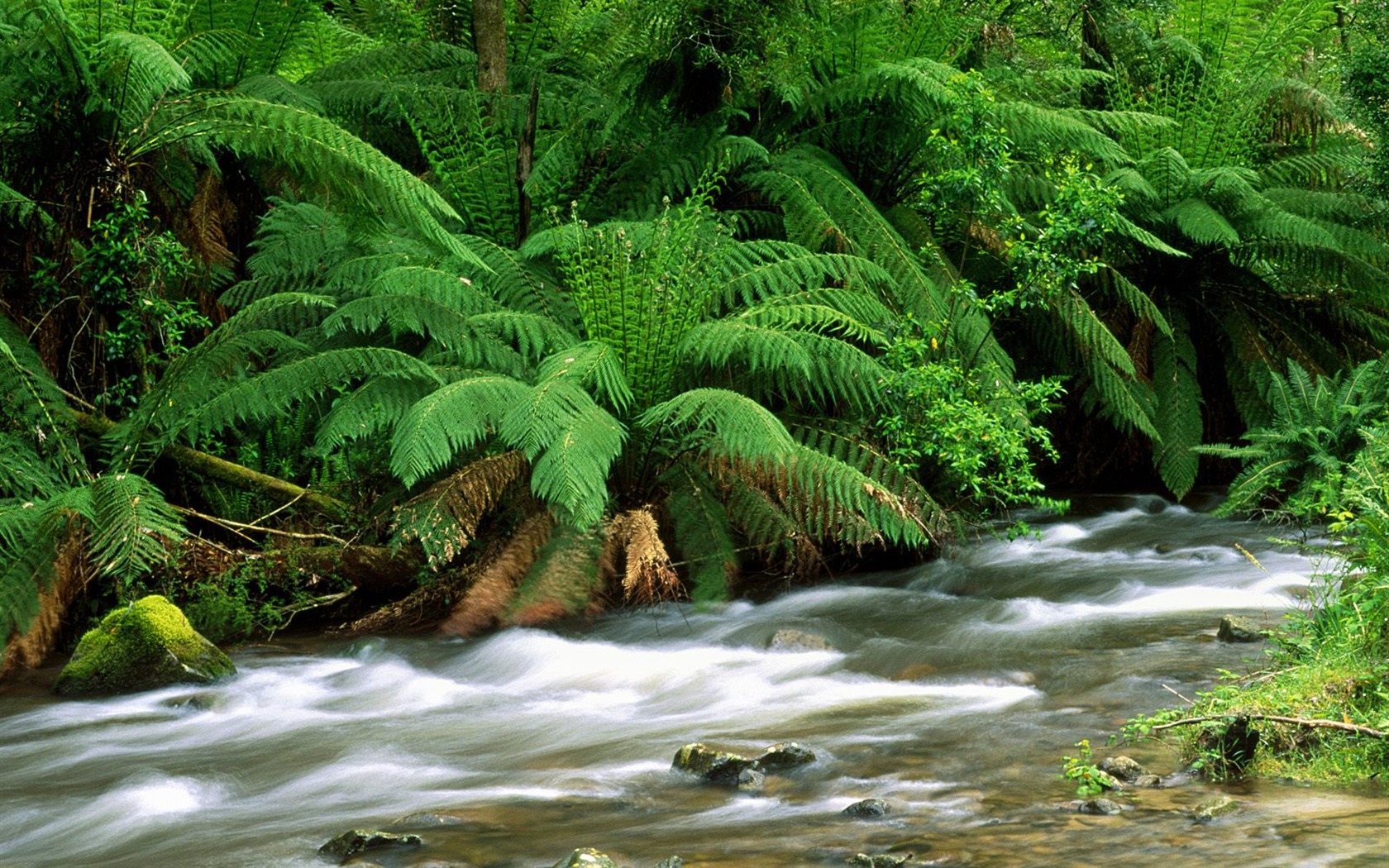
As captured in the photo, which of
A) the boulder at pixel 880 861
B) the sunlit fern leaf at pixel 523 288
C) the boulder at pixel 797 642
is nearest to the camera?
the boulder at pixel 880 861

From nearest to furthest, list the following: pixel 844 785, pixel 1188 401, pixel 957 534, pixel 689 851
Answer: pixel 689 851
pixel 844 785
pixel 957 534
pixel 1188 401

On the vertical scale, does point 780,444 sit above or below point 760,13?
below

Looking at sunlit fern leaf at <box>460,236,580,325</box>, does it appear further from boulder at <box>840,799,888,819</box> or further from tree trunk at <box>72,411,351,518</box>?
boulder at <box>840,799,888,819</box>

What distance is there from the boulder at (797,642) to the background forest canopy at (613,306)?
1.65 ft

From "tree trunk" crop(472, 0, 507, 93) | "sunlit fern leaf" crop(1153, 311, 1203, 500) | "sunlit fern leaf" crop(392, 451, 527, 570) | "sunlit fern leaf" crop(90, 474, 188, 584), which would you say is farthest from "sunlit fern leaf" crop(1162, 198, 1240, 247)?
"sunlit fern leaf" crop(90, 474, 188, 584)

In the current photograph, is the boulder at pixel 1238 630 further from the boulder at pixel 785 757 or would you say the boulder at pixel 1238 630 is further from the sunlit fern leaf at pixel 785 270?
the sunlit fern leaf at pixel 785 270

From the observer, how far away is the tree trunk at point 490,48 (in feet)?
25.3

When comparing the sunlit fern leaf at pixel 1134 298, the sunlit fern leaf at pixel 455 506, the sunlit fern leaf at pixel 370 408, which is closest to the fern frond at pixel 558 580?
the sunlit fern leaf at pixel 455 506

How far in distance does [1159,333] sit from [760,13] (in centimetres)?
304

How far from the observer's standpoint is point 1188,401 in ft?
24.8

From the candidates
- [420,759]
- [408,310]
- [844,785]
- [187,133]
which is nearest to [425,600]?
[408,310]

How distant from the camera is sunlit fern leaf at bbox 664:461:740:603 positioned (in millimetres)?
5418

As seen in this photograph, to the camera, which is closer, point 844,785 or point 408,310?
point 844,785

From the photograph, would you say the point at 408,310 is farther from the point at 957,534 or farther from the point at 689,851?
the point at 689,851
